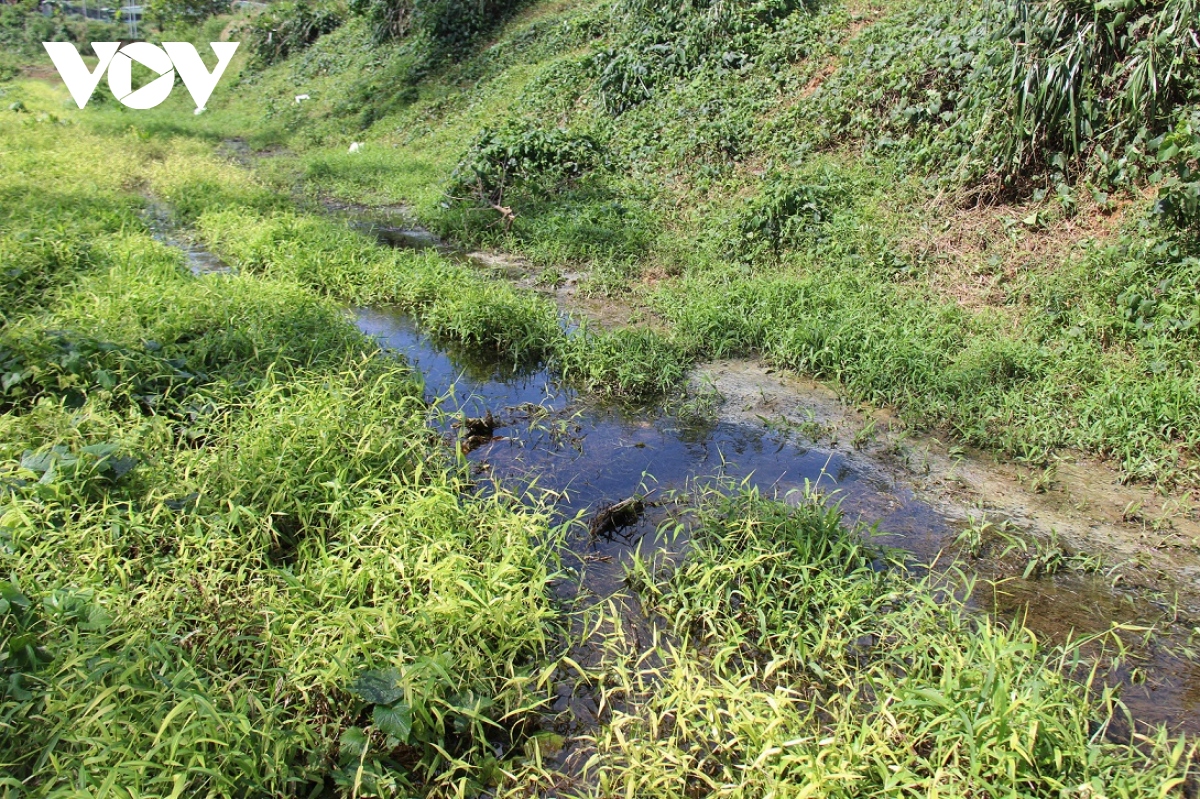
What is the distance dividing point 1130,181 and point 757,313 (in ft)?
8.71

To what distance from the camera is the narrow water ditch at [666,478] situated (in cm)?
313

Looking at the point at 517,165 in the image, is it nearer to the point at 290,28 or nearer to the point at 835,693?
the point at 835,693

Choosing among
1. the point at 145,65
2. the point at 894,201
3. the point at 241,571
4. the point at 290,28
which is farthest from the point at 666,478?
the point at 145,65

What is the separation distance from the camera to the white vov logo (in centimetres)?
2089

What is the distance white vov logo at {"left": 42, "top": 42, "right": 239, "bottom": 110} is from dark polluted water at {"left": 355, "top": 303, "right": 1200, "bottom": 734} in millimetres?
19307

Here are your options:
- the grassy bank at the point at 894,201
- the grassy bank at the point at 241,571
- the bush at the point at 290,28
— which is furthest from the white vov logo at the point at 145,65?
the grassy bank at the point at 241,571

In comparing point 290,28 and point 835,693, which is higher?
point 290,28

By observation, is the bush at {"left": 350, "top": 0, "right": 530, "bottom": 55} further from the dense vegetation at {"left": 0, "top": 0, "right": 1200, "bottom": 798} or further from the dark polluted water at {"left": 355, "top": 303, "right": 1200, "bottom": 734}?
the dark polluted water at {"left": 355, "top": 303, "right": 1200, "bottom": 734}

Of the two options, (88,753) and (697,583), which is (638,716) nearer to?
(697,583)

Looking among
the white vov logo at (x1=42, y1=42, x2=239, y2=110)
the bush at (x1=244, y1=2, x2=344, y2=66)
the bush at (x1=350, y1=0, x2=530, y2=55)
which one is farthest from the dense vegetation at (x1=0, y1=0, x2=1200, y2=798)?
the white vov logo at (x1=42, y1=42, x2=239, y2=110)

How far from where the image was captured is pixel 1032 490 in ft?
13.6

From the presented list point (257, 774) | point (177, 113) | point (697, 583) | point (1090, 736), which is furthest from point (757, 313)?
point (177, 113)

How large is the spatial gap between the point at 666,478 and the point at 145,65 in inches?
1006

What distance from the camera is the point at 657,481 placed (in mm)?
4273
